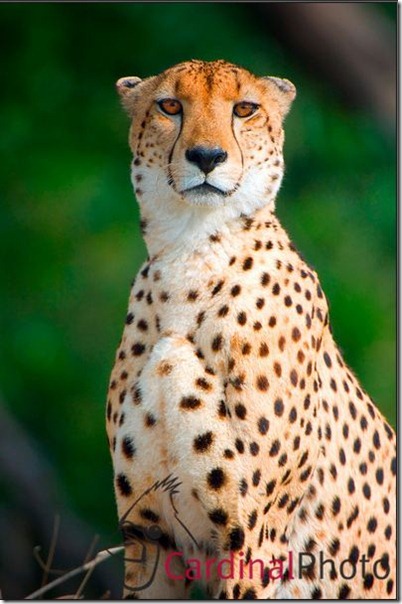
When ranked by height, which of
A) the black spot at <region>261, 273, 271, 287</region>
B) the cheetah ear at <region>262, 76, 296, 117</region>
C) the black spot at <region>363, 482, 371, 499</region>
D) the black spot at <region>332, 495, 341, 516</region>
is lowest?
the black spot at <region>332, 495, 341, 516</region>

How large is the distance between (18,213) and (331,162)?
1.53 meters

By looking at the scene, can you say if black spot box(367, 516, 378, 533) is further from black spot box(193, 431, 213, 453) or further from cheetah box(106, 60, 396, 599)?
black spot box(193, 431, 213, 453)

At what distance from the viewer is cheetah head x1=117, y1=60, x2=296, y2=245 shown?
4.12 meters

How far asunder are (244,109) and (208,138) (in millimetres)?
199

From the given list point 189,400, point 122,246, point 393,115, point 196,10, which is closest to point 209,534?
point 189,400

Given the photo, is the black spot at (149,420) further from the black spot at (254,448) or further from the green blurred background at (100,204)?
the green blurred background at (100,204)

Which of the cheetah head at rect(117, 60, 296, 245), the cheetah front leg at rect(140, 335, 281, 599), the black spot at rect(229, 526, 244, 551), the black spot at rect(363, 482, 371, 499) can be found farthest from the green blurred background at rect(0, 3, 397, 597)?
the black spot at rect(229, 526, 244, 551)

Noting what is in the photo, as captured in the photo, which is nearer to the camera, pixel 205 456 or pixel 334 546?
pixel 205 456

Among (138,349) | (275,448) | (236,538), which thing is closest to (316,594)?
(236,538)

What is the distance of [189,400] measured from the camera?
13.5ft

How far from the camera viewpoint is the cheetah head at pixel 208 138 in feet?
13.5

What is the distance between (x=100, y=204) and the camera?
283 inches

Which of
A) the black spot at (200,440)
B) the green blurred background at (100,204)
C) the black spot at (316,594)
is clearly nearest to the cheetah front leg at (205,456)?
the black spot at (200,440)

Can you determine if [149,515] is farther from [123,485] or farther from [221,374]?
[221,374]
